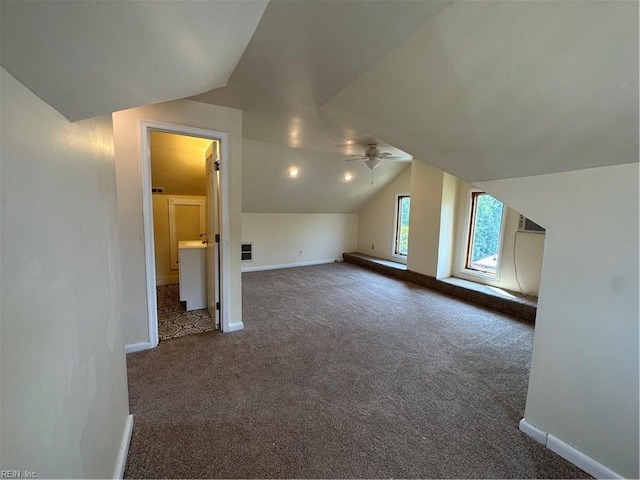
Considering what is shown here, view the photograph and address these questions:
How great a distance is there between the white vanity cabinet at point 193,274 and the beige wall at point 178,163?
1200 mm

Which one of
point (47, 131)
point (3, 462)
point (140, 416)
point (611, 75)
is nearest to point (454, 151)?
point (611, 75)

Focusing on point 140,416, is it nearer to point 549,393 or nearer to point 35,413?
point 35,413

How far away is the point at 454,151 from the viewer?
5.72 feet

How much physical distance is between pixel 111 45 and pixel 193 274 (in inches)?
121

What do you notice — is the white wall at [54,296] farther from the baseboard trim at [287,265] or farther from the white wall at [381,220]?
the white wall at [381,220]

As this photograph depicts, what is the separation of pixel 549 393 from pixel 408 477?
3.10ft

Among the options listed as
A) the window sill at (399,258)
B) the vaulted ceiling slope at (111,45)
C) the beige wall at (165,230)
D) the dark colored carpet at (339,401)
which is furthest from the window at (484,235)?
the beige wall at (165,230)

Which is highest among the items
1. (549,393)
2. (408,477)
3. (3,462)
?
(3,462)

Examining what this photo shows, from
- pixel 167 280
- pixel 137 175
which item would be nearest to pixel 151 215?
pixel 137 175

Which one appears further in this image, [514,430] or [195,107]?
[195,107]

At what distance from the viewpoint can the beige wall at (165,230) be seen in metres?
4.40

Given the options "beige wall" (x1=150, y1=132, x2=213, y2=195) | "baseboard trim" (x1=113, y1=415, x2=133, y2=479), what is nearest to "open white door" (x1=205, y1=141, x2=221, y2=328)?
"beige wall" (x1=150, y1=132, x2=213, y2=195)

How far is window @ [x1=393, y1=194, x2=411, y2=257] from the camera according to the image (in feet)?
20.0

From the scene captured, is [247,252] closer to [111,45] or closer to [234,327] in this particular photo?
[234,327]
